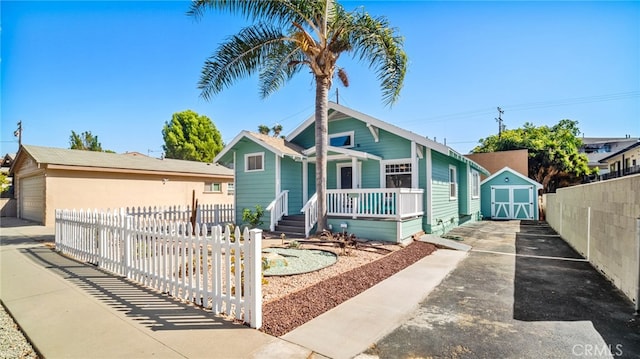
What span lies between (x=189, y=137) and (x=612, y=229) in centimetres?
3770

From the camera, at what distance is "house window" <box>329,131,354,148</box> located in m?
12.6

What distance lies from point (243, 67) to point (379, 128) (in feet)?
18.5

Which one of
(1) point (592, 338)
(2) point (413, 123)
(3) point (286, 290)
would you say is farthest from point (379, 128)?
(2) point (413, 123)

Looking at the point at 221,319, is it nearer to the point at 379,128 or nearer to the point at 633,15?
the point at 379,128

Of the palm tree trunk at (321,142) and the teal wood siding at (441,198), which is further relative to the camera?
the teal wood siding at (441,198)

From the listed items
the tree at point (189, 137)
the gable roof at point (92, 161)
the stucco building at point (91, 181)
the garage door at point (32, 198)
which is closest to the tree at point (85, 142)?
the tree at point (189, 137)

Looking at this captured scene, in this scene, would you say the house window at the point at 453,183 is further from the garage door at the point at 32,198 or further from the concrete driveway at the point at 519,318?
the garage door at the point at 32,198

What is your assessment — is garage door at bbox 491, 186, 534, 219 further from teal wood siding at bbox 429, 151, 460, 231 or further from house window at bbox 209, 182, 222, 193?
house window at bbox 209, 182, 222, 193

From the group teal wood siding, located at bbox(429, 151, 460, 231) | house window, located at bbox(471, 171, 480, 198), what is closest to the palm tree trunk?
teal wood siding, located at bbox(429, 151, 460, 231)

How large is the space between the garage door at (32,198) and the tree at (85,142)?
1038 inches

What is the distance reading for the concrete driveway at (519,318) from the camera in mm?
2988

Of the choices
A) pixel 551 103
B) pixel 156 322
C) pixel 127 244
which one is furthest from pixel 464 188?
pixel 551 103

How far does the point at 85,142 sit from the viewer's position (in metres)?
42.0

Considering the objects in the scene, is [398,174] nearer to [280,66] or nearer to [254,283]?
[280,66]
